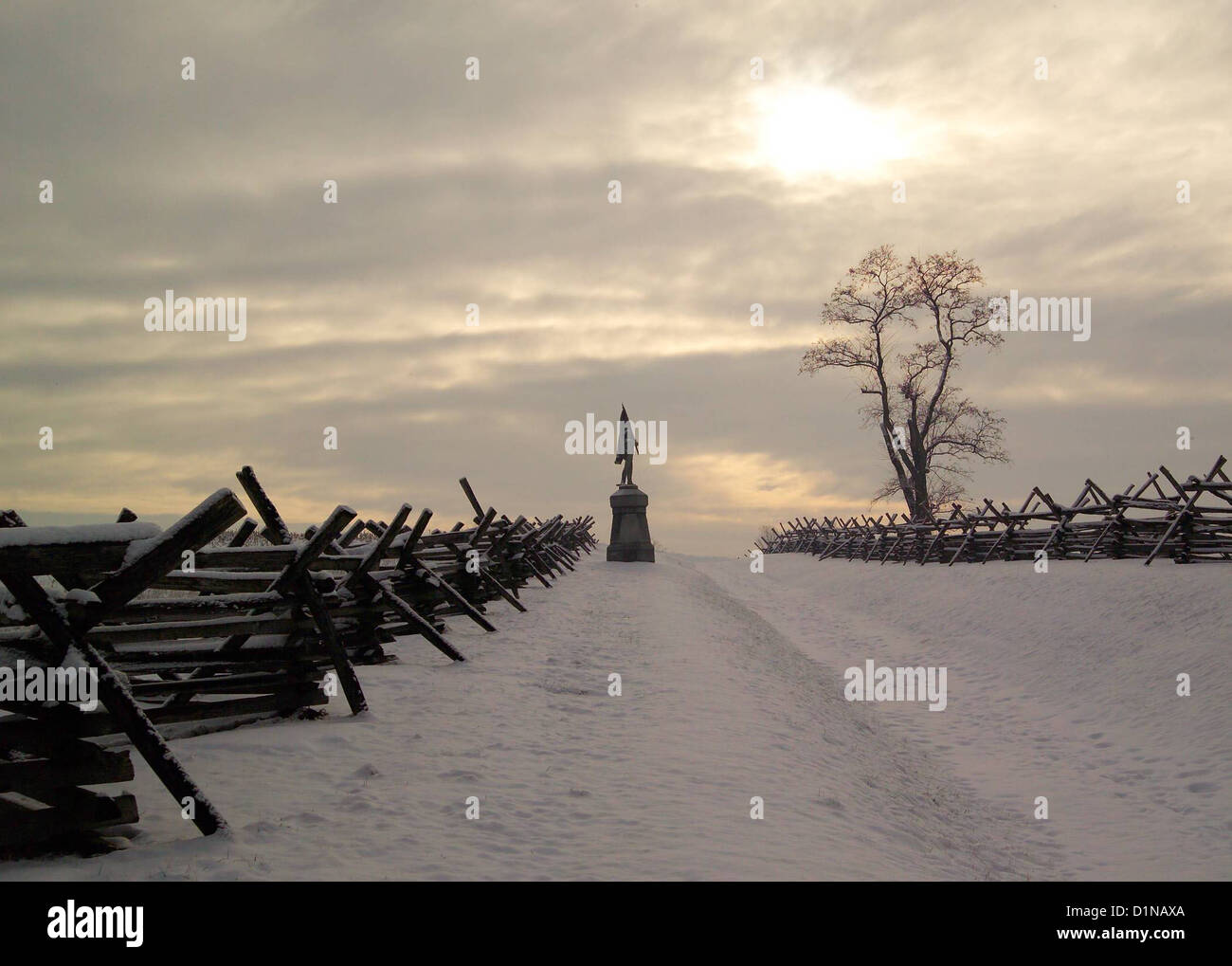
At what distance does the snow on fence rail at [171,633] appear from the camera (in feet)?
14.4

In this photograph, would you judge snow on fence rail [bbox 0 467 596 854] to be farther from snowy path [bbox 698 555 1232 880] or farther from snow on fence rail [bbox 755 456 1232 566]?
snow on fence rail [bbox 755 456 1232 566]

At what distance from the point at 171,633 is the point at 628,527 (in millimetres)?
22971

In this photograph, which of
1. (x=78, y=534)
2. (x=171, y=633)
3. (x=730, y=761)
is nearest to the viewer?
(x=78, y=534)

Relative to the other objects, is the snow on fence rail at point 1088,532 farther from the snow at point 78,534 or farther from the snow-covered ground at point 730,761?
the snow at point 78,534

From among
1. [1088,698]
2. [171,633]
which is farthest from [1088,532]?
[171,633]

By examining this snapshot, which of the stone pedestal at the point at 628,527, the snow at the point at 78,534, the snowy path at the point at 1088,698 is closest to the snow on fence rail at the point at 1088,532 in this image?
the snowy path at the point at 1088,698

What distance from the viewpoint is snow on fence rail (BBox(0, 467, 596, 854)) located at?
4379 millimetres

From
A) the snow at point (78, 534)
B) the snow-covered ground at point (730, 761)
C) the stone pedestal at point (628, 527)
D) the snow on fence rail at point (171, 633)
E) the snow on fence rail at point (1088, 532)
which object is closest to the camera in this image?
the snow at point (78, 534)

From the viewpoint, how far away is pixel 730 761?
681 cm

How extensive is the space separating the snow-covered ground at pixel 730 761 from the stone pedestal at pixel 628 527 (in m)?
12.0

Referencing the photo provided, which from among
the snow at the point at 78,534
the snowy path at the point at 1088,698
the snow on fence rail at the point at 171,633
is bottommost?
the snowy path at the point at 1088,698

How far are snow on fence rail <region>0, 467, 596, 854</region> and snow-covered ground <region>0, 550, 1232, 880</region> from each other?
0.93 feet

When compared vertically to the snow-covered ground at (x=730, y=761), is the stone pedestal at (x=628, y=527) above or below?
above

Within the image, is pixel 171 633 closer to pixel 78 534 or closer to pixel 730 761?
pixel 78 534
